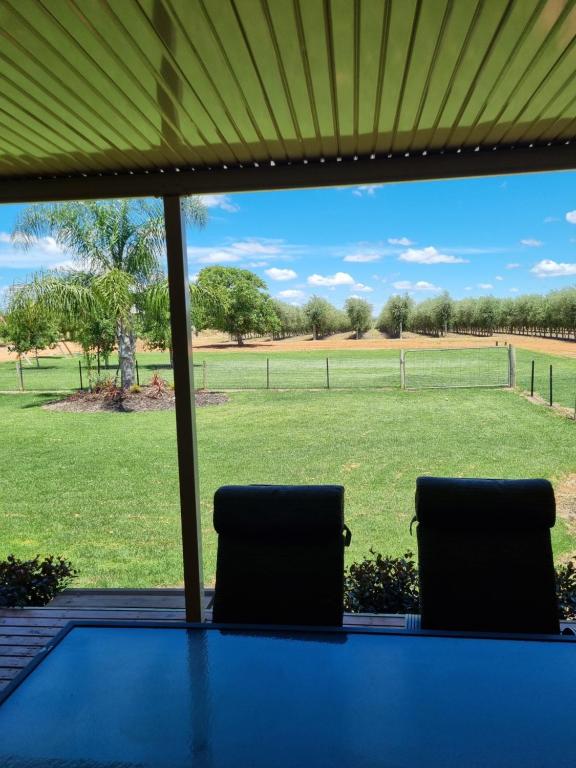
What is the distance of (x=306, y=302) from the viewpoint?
602 centimetres

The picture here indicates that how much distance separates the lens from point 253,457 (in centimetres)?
788

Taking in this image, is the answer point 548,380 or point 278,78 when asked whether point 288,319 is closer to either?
point 548,380

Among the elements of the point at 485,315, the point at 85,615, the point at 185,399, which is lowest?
the point at 85,615

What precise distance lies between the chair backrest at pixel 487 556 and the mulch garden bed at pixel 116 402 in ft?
20.1

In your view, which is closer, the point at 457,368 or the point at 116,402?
the point at 457,368

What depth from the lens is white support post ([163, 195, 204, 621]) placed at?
8.95ft

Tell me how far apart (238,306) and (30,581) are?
4.15m

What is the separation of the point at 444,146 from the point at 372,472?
5.63 metres

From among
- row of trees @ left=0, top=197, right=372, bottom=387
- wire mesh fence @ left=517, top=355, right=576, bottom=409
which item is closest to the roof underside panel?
wire mesh fence @ left=517, top=355, right=576, bottom=409

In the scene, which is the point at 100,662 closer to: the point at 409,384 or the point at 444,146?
the point at 444,146

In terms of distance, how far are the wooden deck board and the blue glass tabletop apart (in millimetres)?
1324

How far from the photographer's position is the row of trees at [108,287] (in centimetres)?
685

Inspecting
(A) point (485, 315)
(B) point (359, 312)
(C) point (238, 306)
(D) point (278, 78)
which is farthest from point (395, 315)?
(D) point (278, 78)

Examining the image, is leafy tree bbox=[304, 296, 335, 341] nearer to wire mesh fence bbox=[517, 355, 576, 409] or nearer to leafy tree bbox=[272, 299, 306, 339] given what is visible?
leafy tree bbox=[272, 299, 306, 339]
